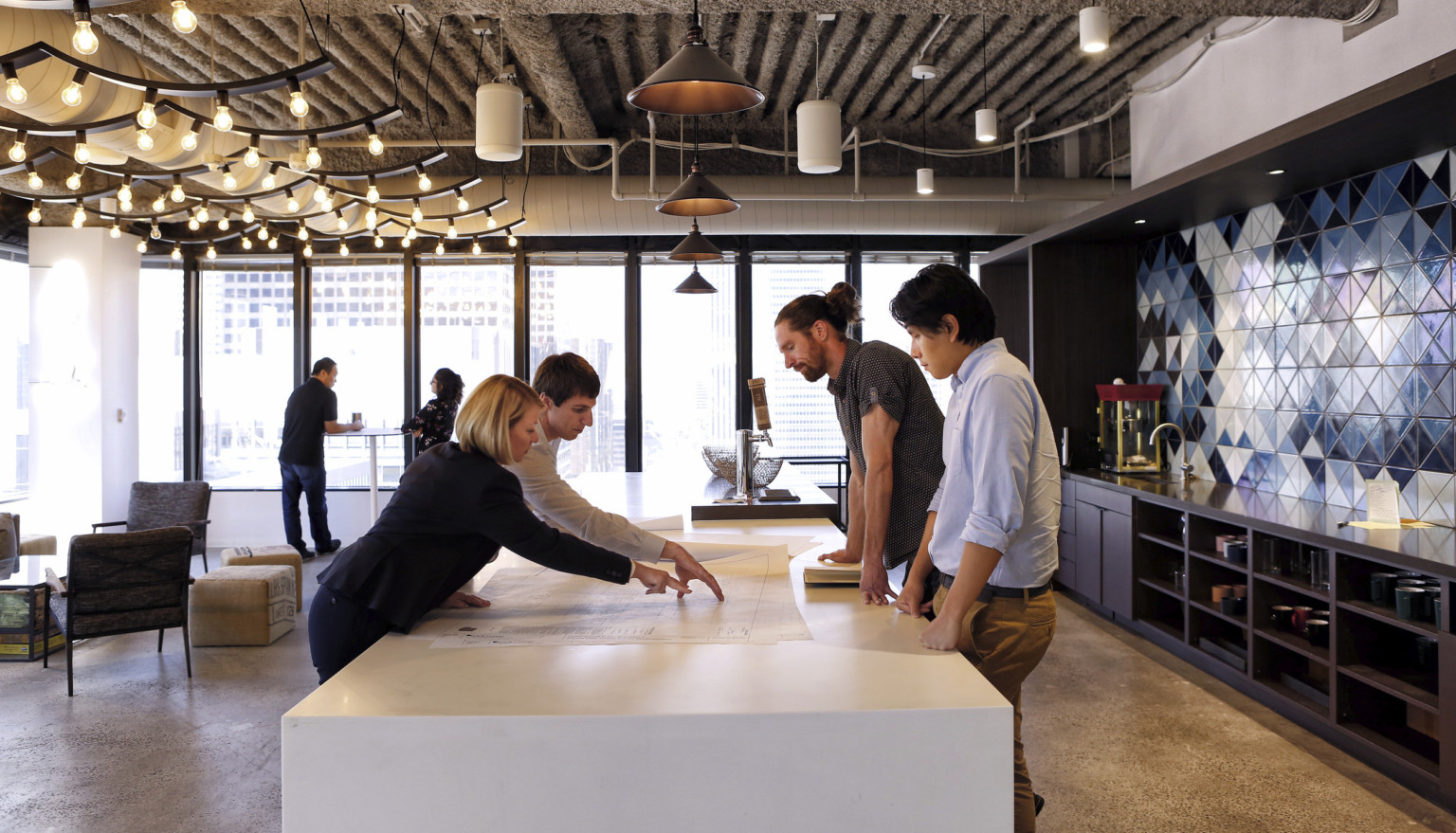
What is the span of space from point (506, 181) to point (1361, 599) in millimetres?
6197

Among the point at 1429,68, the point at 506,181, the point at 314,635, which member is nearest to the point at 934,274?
the point at 314,635

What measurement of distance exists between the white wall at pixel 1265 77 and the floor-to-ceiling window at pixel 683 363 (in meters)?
3.66

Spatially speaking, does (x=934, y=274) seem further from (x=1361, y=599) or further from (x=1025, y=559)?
(x=1361, y=599)

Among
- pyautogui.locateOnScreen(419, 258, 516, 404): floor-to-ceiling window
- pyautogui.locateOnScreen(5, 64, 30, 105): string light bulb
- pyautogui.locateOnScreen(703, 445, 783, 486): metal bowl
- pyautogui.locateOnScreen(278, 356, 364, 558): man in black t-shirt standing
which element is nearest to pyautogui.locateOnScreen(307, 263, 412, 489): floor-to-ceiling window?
pyautogui.locateOnScreen(419, 258, 516, 404): floor-to-ceiling window

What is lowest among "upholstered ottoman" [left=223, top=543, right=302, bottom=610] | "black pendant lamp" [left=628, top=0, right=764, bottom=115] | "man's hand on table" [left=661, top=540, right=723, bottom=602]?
"upholstered ottoman" [left=223, top=543, right=302, bottom=610]

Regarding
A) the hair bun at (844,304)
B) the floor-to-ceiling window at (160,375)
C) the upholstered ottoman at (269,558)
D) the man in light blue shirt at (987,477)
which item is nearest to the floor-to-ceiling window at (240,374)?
the floor-to-ceiling window at (160,375)

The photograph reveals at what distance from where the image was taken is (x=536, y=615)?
205 centimetres

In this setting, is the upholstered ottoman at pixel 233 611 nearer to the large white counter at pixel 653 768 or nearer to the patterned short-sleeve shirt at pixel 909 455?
the patterned short-sleeve shirt at pixel 909 455

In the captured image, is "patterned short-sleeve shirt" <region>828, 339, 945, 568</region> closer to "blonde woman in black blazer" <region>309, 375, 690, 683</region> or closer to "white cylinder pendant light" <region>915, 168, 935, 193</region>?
"blonde woman in black blazer" <region>309, 375, 690, 683</region>

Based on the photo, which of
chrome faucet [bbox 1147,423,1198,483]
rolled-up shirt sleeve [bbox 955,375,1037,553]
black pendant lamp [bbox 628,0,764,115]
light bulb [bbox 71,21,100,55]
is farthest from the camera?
chrome faucet [bbox 1147,423,1198,483]

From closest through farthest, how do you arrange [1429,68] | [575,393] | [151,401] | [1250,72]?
[575,393] → [1429,68] → [1250,72] → [151,401]

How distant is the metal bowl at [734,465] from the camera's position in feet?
13.2

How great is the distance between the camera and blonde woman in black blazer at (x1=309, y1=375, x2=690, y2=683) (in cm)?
190

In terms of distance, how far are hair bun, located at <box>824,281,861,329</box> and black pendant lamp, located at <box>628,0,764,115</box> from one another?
569 mm
